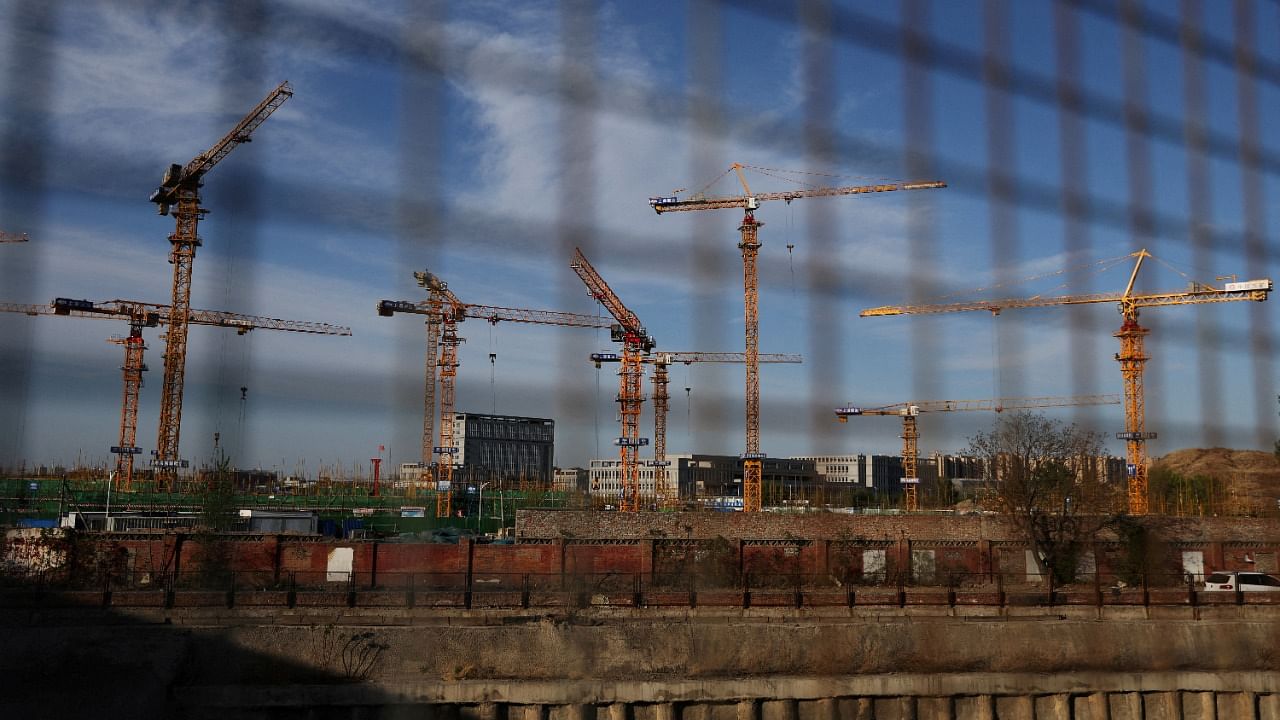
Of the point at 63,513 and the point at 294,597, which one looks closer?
the point at 294,597

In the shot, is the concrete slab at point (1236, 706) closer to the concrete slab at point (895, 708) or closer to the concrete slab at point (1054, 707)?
the concrete slab at point (1054, 707)

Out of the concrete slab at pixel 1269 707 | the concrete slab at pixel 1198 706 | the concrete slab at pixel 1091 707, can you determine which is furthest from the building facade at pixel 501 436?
the concrete slab at pixel 1269 707

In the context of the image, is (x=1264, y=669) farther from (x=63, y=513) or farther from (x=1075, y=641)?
(x=63, y=513)

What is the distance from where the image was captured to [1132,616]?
15.2 meters

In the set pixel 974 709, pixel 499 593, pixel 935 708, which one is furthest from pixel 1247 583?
pixel 499 593

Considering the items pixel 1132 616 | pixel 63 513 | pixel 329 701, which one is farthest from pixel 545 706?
pixel 63 513

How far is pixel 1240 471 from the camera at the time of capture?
18703mm

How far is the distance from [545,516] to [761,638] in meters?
10.5

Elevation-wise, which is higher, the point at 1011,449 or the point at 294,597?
the point at 1011,449

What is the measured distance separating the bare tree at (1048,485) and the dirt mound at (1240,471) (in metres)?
2.84

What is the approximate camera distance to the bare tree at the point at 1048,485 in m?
21.9

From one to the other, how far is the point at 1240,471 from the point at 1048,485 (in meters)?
4.73


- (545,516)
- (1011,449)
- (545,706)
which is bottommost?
(545,706)

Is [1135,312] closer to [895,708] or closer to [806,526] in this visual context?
[895,708]
